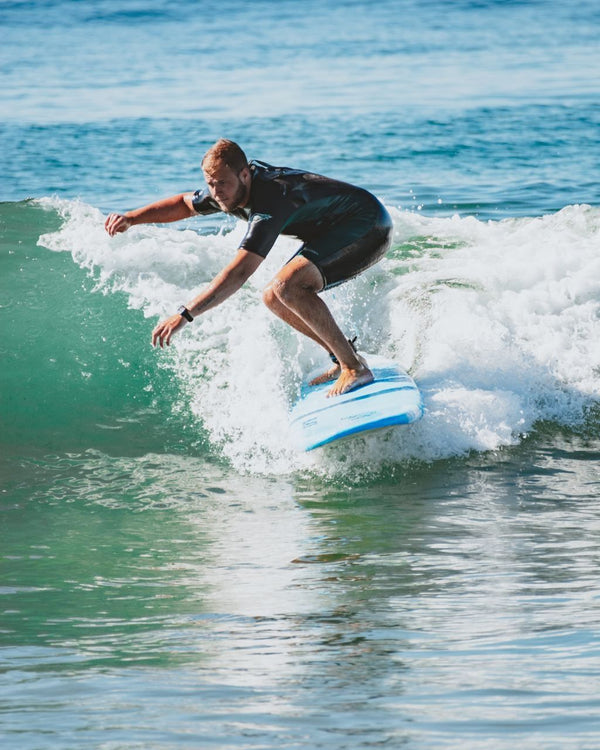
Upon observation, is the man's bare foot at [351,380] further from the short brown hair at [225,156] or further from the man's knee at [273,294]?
the short brown hair at [225,156]

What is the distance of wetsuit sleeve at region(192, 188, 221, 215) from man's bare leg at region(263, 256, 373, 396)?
1.69 ft

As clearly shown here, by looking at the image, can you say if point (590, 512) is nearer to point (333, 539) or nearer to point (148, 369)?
point (333, 539)

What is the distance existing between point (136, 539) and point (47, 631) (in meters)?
1.37

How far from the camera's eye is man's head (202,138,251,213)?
550 centimetres

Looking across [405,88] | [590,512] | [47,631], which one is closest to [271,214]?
[590,512]

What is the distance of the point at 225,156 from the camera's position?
18.0 feet

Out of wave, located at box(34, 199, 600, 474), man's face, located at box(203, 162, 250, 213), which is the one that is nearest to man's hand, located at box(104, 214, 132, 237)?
man's face, located at box(203, 162, 250, 213)

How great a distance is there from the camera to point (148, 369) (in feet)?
26.5

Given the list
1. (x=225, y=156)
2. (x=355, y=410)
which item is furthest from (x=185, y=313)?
(x=355, y=410)

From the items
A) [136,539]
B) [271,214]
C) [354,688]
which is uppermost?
[271,214]

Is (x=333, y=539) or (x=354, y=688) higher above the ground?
(x=354, y=688)

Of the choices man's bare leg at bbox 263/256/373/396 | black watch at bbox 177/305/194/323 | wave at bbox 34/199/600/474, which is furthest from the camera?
wave at bbox 34/199/600/474

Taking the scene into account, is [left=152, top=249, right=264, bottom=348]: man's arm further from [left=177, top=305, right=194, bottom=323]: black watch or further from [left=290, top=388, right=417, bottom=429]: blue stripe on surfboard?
[left=290, top=388, right=417, bottom=429]: blue stripe on surfboard

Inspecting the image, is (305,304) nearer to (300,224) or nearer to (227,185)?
(300,224)
